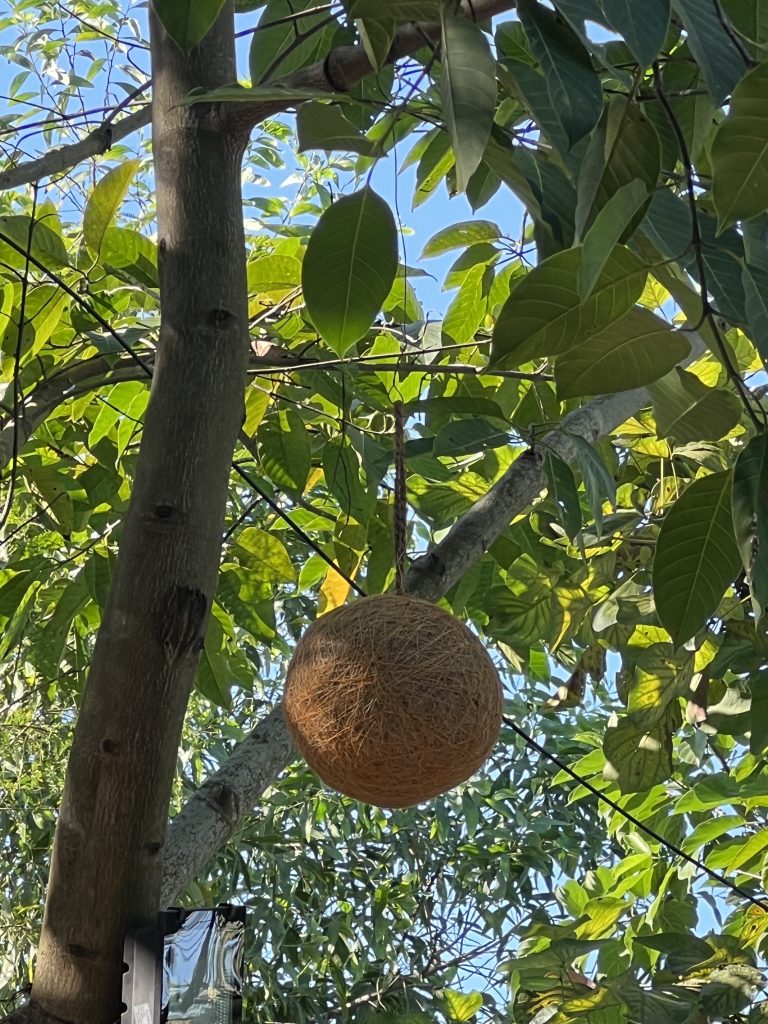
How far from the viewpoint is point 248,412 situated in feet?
4.74

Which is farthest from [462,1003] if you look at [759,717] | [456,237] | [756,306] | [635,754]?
[756,306]

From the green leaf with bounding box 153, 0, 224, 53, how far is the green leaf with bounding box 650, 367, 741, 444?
16.2 inches

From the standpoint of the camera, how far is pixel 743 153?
572mm

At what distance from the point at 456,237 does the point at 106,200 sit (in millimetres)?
453

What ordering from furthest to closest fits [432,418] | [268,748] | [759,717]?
[432,418] → [759,717] → [268,748]

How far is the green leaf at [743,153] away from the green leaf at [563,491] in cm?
60

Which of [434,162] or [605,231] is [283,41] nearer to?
[434,162]

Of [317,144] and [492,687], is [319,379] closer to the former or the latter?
[492,687]

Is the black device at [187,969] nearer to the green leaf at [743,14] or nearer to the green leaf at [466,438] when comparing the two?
the green leaf at [466,438]

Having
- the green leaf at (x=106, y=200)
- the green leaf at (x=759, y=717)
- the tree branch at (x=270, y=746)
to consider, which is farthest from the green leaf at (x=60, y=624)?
the green leaf at (x=759, y=717)

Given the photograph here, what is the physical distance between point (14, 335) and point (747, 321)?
2.93 feet

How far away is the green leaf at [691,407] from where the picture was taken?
0.87 m

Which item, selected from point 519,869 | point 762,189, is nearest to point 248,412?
point 762,189

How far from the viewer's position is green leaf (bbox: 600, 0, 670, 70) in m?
0.52
